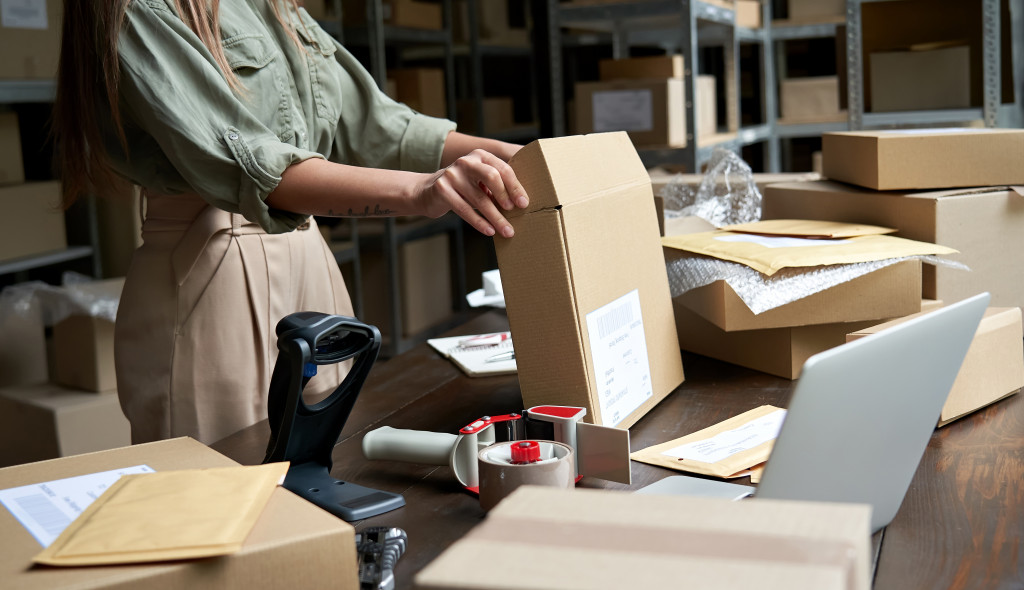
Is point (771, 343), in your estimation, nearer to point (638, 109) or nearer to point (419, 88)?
point (638, 109)

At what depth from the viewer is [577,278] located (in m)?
0.91

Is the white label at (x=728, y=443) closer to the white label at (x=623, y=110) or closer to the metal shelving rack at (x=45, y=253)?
the metal shelving rack at (x=45, y=253)

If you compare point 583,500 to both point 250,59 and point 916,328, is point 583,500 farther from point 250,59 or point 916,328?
point 250,59

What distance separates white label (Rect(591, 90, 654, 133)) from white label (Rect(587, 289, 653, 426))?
79.3 inches

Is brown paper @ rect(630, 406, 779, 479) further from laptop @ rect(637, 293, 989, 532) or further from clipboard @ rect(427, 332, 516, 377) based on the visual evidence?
clipboard @ rect(427, 332, 516, 377)

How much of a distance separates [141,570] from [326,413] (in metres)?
0.31

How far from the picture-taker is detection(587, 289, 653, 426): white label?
0.94 m

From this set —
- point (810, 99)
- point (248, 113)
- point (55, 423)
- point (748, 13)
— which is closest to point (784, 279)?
point (248, 113)

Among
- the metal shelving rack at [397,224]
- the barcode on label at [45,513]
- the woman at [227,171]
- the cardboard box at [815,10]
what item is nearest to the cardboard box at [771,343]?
the woman at [227,171]

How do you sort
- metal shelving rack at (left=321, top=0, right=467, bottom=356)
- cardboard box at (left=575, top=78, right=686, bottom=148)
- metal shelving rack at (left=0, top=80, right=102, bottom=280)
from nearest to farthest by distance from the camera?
metal shelving rack at (left=0, top=80, right=102, bottom=280), cardboard box at (left=575, top=78, right=686, bottom=148), metal shelving rack at (left=321, top=0, right=467, bottom=356)

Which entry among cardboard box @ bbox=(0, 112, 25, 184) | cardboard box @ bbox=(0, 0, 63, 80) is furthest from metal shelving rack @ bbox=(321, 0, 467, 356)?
cardboard box @ bbox=(0, 112, 25, 184)

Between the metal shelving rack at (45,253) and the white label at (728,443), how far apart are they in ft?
5.53

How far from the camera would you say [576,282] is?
0.90 m

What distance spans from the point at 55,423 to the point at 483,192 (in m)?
1.64
